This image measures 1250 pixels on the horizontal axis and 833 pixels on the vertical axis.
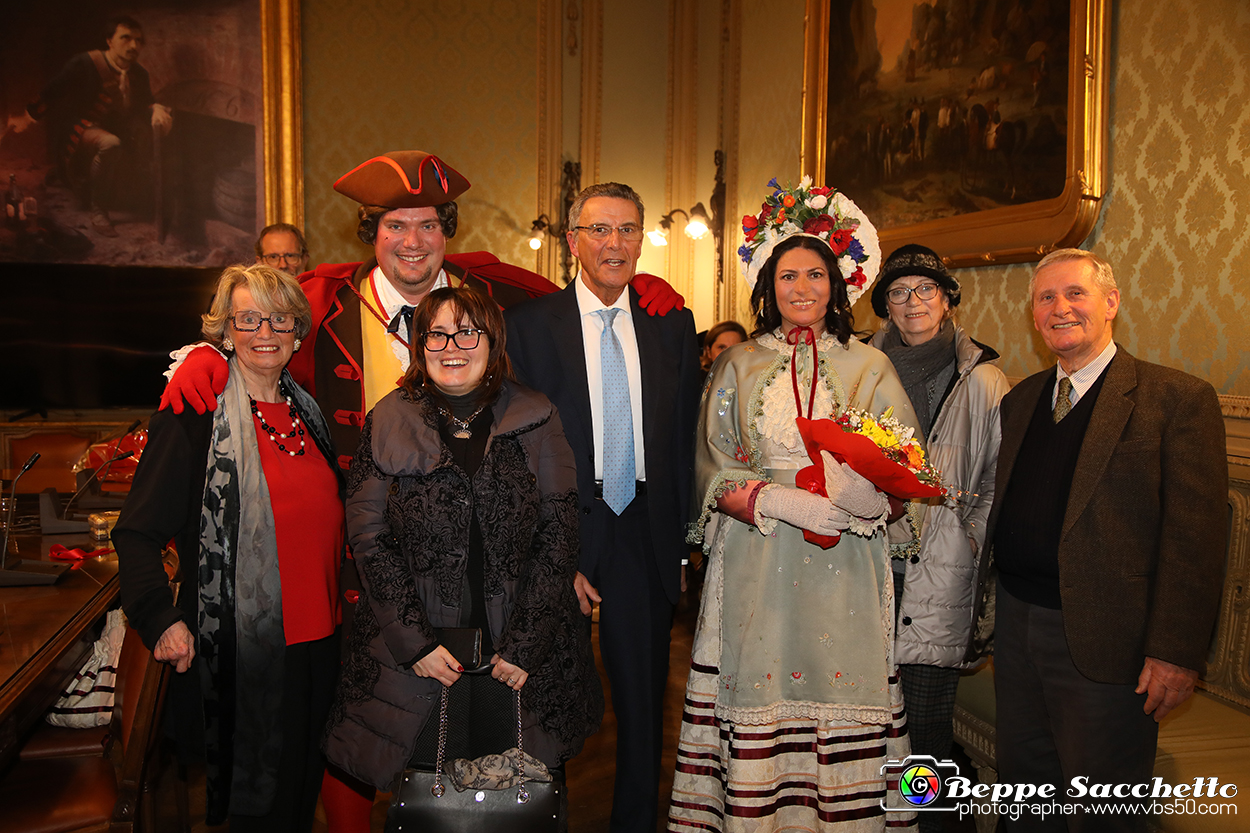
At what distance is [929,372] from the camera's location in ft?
8.67

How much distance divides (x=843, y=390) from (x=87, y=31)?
21.6ft

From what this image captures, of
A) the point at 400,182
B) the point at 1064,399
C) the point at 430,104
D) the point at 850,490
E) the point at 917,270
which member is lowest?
the point at 850,490

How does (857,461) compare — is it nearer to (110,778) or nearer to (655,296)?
(655,296)

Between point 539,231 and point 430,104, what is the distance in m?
1.36

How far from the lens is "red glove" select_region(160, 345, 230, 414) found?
2043 mm

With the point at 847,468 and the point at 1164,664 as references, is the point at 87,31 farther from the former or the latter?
the point at 1164,664

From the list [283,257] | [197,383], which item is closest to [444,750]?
[197,383]

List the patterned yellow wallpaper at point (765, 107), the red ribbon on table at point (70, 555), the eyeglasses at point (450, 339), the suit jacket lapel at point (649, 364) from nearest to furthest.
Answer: the eyeglasses at point (450, 339) < the suit jacket lapel at point (649, 364) < the red ribbon on table at point (70, 555) < the patterned yellow wallpaper at point (765, 107)

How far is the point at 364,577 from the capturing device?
193cm

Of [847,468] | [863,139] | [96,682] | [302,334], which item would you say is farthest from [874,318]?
[96,682]

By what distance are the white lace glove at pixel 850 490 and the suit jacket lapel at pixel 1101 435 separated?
1.48 feet

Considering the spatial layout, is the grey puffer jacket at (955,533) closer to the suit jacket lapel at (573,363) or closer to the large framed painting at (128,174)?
the suit jacket lapel at (573,363)

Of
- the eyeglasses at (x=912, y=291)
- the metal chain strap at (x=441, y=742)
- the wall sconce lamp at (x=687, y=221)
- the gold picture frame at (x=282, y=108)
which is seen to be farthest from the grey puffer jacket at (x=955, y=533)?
the gold picture frame at (x=282, y=108)

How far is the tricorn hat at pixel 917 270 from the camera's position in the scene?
8.61ft
